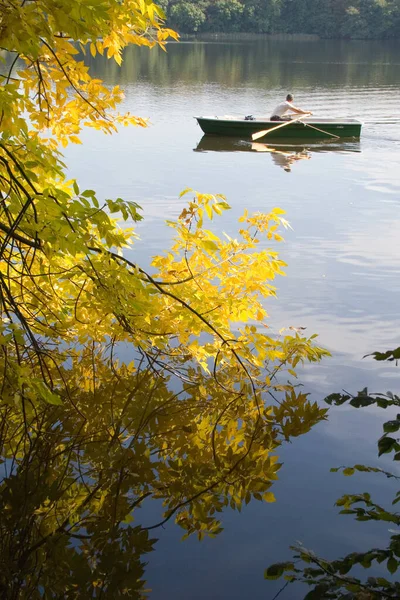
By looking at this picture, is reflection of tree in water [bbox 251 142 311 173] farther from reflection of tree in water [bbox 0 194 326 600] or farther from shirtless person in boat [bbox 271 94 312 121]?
reflection of tree in water [bbox 0 194 326 600]

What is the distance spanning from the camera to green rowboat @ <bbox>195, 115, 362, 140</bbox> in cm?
2081

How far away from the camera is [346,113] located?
25.9 meters

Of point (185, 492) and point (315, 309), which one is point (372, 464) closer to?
point (185, 492)

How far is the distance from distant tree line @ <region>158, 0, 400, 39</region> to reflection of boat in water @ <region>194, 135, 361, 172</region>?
51.5m

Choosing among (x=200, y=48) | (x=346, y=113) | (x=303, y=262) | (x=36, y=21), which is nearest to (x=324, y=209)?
(x=303, y=262)

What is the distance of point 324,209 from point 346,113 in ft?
43.3

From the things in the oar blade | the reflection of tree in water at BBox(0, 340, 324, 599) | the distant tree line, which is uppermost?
the distant tree line

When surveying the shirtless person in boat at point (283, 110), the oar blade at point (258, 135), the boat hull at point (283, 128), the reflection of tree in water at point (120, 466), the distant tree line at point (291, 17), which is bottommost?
the reflection of tree in water at point (120, 466)

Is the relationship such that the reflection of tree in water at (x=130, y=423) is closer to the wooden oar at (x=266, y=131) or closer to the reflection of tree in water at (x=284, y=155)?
the reflection of tree in water at (x=284, y=155)

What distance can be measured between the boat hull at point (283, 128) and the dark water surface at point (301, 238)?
531 mm

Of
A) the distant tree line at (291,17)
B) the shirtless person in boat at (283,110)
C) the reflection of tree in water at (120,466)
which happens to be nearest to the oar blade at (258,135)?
the shirtless person in boat at (283,110)

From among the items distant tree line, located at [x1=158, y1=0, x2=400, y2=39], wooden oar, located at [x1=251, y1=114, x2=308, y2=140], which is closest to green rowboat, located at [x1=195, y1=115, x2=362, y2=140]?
wooden oar, located at [x1=251, y1=114, x2=308, y2=140]

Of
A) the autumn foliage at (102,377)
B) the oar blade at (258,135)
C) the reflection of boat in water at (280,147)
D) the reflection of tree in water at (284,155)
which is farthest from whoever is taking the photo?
the reflection of boat in water at (280,147)

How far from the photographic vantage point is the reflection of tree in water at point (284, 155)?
18266 mm
